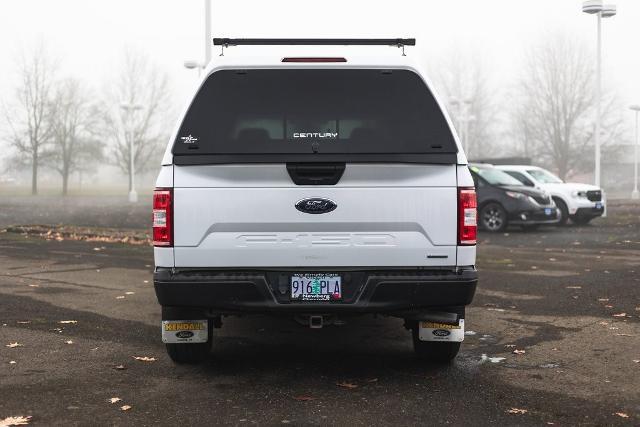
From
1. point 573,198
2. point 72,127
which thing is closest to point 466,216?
point 573,198

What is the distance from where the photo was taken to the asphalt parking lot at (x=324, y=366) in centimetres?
462

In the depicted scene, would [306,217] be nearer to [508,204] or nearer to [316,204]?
[316,204]

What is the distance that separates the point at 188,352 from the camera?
226 inches

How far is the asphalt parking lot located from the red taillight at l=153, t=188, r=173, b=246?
1.04m

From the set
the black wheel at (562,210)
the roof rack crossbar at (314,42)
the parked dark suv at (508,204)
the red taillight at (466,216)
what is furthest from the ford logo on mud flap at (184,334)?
the black wheel at (562,210)

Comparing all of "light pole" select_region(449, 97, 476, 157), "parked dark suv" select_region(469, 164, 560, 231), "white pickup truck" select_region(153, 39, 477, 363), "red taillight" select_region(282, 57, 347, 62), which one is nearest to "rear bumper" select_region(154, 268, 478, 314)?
"white pickup truck" select_region(153, 39, 477, 363)

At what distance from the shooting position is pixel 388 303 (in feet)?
16.5

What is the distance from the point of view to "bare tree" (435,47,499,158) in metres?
69.1

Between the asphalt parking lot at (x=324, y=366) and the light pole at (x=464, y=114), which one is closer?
the asphalt parking lot at (x=324, y=366)

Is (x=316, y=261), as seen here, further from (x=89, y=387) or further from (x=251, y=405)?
(x=89, y=387)

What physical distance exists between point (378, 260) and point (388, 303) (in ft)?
0.97

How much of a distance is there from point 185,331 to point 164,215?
984mm

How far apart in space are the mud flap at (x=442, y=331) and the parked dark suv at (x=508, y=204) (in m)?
13.9

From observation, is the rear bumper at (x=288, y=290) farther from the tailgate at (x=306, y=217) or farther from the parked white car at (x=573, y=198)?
the parked white car at (x=573, y=198)
